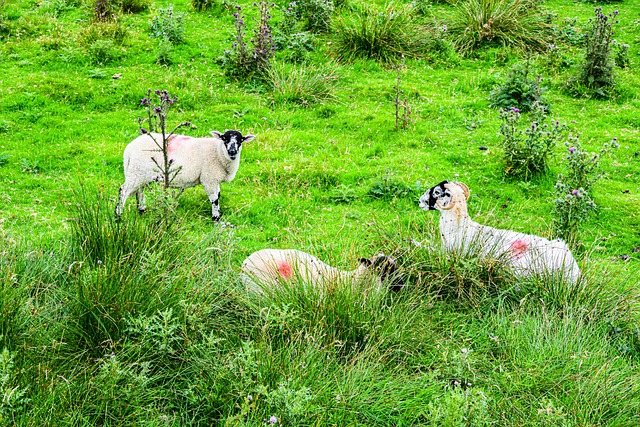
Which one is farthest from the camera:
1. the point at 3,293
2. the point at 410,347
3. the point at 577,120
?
the point at 577,120

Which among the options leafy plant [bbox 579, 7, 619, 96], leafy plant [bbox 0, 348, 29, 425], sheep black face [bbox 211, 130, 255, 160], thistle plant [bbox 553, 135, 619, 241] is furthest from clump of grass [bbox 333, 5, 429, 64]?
leafy plant [bbox 0, 348, 29, 425]

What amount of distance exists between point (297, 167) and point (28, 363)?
598cm

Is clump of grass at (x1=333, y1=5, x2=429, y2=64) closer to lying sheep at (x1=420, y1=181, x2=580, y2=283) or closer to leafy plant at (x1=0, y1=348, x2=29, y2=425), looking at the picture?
lying sheep at (x1=420, y1=181, x2=580, y2=283)

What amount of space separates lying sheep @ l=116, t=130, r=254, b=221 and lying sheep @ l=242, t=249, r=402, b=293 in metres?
2.30

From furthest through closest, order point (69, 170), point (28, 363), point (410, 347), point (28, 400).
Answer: point (69, 170)
point (410, 347)
point (28, 363)
point (28, 400)

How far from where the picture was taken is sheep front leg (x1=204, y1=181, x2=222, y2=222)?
9164 mm

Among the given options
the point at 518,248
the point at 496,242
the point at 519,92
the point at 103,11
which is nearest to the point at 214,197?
the point at 496,242

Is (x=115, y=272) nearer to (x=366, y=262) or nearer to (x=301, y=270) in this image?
(x=301, y=270)

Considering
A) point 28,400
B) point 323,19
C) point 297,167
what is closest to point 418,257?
point 297,167

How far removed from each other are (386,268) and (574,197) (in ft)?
10.0

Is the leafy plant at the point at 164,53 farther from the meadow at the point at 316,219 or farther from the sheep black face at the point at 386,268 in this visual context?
the sheep black face at the point at 386,268

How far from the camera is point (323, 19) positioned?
1514cm

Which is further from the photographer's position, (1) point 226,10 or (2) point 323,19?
(1) point 226,10

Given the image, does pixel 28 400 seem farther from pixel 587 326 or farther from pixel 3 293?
pixel 587 326
